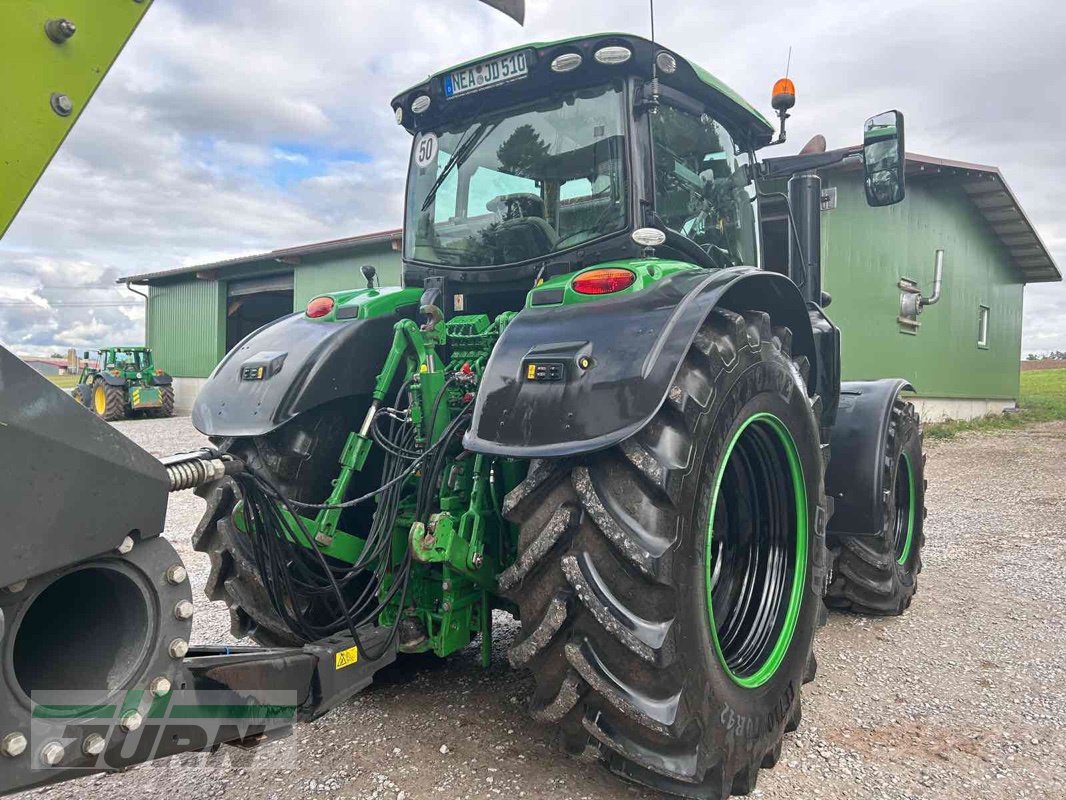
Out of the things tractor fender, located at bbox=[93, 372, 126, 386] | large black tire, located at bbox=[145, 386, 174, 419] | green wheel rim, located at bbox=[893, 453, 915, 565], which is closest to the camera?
green wheel rim, located at bbox=[893, 453, 915, 565]

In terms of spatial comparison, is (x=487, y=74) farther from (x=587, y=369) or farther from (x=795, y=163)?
(x=795, y=163)

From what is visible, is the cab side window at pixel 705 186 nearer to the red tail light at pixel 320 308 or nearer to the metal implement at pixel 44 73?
the red tail light at pixel 320 308

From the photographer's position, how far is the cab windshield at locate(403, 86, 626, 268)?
277cm

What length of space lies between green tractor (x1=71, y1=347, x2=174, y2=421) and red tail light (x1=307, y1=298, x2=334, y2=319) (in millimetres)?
17455

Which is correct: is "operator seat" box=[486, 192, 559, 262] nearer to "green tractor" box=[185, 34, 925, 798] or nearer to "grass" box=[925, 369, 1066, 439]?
"green tractor" box=[185, 34, 925, 798]

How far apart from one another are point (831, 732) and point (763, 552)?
0.66 m

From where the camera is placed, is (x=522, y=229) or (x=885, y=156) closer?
(x=522, y=229)

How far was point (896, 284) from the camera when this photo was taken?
42.4 feet

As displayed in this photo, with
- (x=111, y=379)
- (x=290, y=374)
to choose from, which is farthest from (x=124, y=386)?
(x=290, y=374)

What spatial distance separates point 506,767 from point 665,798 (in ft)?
1.68

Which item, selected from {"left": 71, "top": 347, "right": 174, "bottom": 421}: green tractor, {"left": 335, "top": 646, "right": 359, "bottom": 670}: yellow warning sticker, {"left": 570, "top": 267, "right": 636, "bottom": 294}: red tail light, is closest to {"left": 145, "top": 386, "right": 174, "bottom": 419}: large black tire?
{"left": 71, "top": 347, "right": 174, "bottom": 421}: green tractor

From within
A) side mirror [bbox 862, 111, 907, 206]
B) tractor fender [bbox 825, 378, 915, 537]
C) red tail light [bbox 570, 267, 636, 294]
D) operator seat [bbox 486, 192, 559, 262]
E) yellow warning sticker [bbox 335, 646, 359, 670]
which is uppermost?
side mirror [bbox 862, 111, 907, 206]

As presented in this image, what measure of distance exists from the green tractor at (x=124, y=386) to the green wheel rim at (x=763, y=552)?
18.6 meters

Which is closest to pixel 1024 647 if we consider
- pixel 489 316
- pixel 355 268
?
pixel 489 316
